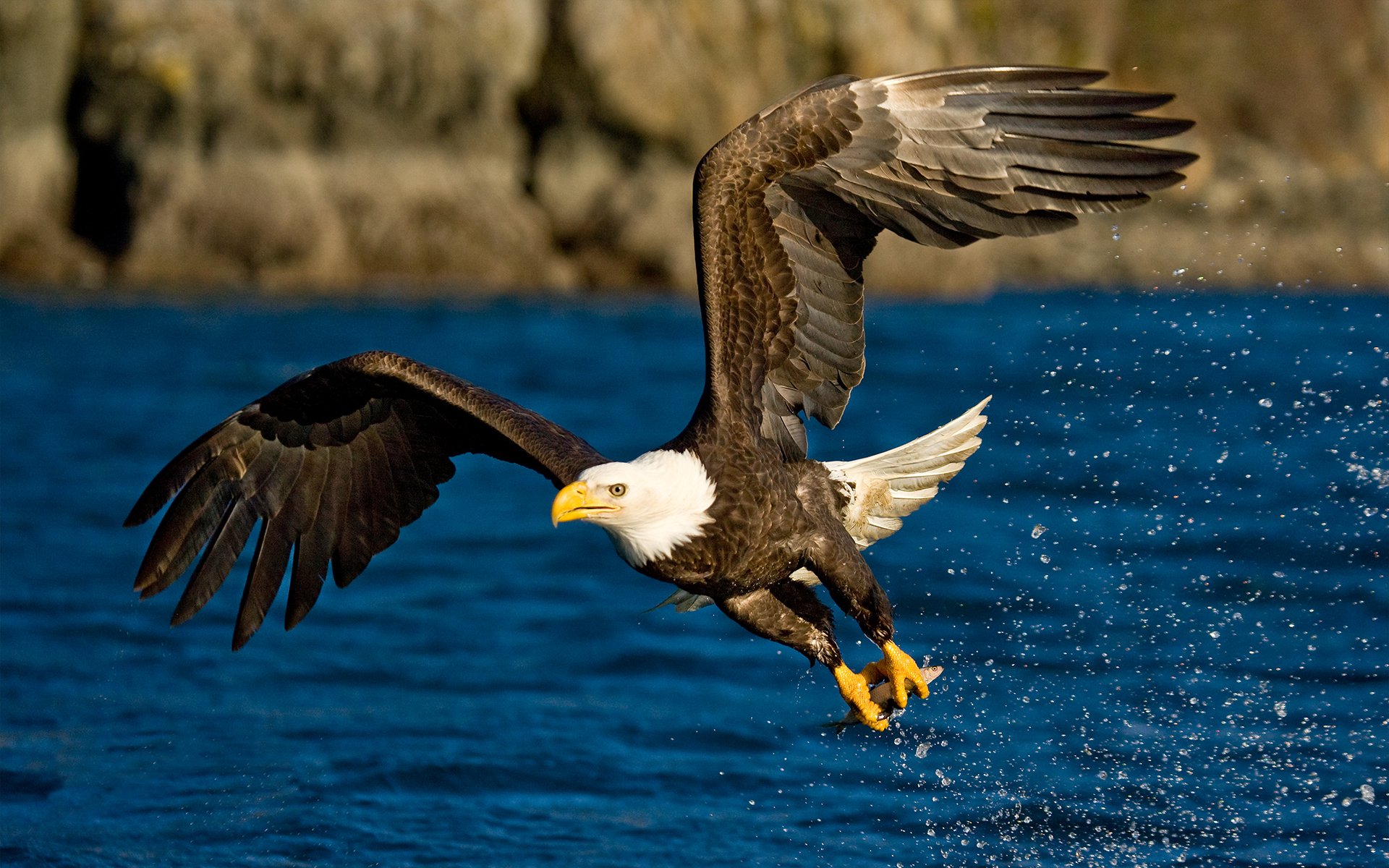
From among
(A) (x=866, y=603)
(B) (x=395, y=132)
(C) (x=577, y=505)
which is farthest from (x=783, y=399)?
(B) (x=395, y=132)

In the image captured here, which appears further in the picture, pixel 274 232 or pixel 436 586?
pixel 274 232

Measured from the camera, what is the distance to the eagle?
4730 millimetres

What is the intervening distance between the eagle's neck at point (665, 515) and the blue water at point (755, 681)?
1.49 metres

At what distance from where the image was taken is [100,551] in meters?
10.0

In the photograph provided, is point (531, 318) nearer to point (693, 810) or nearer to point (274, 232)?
point (274, 232)

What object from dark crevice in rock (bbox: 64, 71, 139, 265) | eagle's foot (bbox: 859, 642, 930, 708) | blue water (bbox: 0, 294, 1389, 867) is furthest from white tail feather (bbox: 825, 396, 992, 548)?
dark crevice in rock (bbox: 64, 71, 139, 265)

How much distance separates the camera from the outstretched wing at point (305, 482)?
569 cm

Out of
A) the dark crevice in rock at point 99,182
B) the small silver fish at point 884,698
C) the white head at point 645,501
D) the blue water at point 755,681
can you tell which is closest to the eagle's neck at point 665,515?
the white head at point 645,501

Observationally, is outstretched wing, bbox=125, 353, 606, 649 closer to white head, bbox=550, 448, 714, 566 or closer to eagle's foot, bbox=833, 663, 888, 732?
white head, bbox=550, 448, 714, 566

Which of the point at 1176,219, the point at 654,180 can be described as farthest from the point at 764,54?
the point at 1176,219

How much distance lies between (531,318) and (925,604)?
44.2 ft

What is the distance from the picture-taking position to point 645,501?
4660 millimetres

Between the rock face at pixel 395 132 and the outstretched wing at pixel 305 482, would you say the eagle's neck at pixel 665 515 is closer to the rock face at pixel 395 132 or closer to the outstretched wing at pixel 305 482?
the outstretched wing at pixel 305 482

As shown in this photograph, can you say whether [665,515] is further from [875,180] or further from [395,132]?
[395,132]
